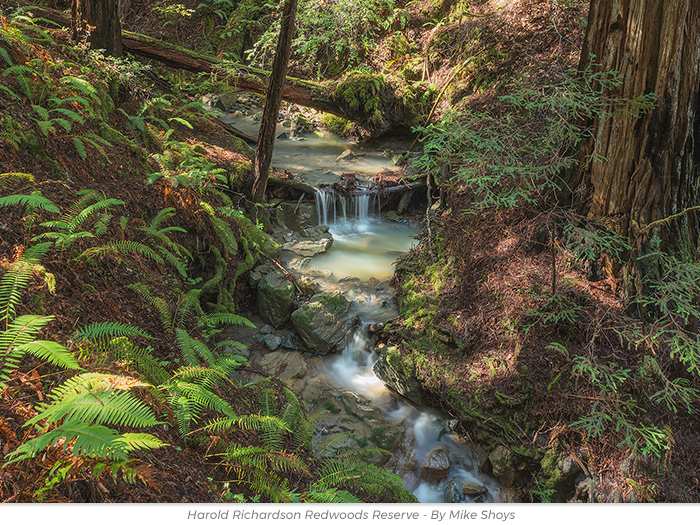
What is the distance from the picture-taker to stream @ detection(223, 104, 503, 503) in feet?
14.7

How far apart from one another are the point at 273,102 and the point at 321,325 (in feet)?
11.6

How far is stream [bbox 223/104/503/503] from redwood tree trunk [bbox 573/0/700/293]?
8.73 ft

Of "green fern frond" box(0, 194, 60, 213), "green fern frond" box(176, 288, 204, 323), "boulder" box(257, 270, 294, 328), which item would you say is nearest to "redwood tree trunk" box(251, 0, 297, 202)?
"boulder" box(257, 270, 294, 328)

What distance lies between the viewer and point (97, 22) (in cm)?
666

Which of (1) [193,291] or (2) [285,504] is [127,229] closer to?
(1) [193,291]

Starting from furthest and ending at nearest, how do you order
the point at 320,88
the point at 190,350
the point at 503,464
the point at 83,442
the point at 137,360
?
the point at 320,88
the point at 503,464
the point at 190,350
the point at 137,360
the point at 83,442

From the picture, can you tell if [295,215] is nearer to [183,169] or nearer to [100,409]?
[183,169]

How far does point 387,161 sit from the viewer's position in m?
10.2

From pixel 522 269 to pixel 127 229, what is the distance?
444cm

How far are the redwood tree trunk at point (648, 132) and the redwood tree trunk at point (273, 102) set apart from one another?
384 cm

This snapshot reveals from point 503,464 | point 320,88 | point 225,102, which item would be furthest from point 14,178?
point 225,102

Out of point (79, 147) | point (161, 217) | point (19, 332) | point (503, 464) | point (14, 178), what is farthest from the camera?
point (161, 217)

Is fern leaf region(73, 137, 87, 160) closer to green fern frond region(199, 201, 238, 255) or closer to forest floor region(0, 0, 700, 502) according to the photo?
forest floor region(0, 0, 700, 502)

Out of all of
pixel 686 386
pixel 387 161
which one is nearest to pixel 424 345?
pixel 686 386
